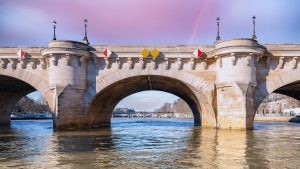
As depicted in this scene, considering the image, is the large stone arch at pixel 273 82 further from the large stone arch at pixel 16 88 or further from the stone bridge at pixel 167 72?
the large stone arch at pixel 16 88

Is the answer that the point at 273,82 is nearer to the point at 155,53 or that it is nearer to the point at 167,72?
the point at 167,72

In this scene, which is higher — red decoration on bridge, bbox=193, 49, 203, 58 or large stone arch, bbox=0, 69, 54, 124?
red decoration on bridge, bbox=193, 49, 203, 58

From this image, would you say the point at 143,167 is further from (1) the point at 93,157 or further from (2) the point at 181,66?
(2) the point at 181,66

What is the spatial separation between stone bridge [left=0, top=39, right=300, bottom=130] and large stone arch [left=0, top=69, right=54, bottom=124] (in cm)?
9

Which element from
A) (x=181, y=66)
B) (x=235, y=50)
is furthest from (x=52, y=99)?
(x=235, y=50)

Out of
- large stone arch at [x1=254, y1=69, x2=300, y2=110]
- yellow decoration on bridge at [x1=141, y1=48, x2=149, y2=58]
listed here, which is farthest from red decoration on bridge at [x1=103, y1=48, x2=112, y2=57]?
large stone arch at [x1=254, y1=69, x2=300, y2=110]

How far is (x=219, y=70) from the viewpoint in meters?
30.7

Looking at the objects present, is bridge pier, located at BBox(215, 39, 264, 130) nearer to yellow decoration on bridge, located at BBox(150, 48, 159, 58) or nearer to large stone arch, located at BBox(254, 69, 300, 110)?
large stone arch, located at BBox(254, 69, 300, 110)

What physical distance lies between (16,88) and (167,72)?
20482 millimetres

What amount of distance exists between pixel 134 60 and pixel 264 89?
38.6 ft

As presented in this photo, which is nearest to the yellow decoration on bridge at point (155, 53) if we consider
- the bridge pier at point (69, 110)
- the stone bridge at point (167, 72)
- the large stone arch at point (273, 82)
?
the stone bridge at point (167, 72)

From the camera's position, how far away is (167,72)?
104 ft

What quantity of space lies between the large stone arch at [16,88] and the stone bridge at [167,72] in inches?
3.6

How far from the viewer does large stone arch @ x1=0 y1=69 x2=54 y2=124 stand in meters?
32.2
